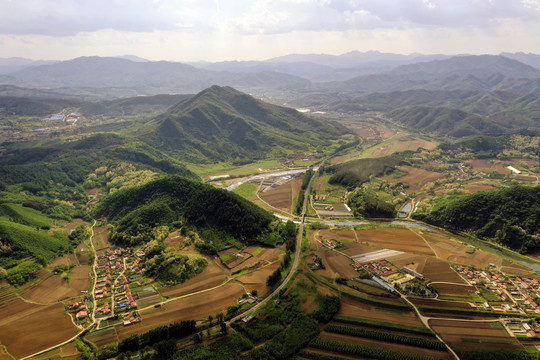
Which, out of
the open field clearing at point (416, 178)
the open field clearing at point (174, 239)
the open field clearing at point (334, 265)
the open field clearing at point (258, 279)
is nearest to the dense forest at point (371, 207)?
the open field clearing at point (416, 178)

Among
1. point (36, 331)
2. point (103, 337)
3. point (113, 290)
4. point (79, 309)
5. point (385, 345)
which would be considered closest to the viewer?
point (385, 345)

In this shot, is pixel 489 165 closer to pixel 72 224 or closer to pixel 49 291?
pixel 72 224

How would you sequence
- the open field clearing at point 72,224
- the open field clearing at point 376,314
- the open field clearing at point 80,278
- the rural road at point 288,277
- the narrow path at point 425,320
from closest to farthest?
the narrow path at point 425,320, the open field clearing at point 376,314, the rural road at point 288,277, the open field clearing at point 80,278, the open field clearing at point 72,224

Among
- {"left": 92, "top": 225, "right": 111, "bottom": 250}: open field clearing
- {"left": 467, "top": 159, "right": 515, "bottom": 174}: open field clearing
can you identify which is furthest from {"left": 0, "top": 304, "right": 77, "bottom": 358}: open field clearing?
{"left": 467, "top": 159, "right": 515, "bottom": 174}: open field clearing

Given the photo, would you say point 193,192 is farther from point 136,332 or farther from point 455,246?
point 455,246

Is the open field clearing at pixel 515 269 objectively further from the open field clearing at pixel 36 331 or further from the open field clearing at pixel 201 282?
the open field clearing at pixel 36 331

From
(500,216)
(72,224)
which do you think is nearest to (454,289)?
(500,216)

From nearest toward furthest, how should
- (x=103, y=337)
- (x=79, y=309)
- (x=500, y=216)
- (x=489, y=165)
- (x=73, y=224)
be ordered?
(x=103, y=337)
(x=79, y=309)
(x=500, y=216)
(x=73, y=224)
(x=489, y=165)

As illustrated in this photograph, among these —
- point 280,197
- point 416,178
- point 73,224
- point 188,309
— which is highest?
point 416,178
